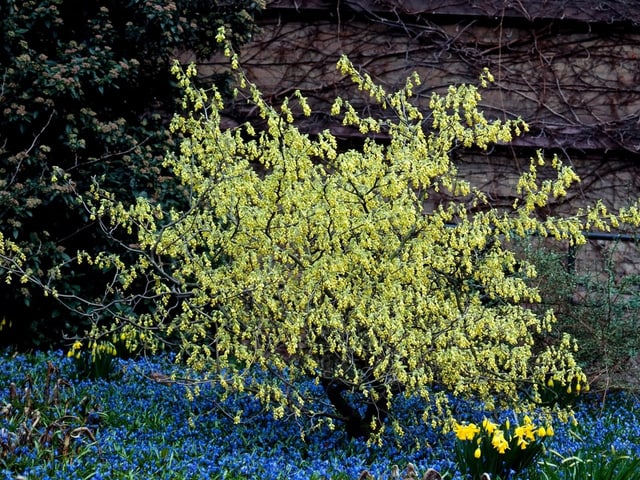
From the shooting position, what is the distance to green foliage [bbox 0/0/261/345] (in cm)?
652

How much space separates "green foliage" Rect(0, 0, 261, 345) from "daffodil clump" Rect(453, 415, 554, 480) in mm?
3297

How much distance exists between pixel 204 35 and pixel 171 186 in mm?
1292

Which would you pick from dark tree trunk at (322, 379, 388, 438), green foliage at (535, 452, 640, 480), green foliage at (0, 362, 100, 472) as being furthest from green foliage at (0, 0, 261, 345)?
green foliage at (535, 452, 640, 480)

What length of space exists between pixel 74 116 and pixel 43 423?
8.63 feet

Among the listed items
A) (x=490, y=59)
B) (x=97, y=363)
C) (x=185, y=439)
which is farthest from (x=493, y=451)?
(x=490, y=59)

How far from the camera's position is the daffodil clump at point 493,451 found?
4113mm

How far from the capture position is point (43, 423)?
4949mm

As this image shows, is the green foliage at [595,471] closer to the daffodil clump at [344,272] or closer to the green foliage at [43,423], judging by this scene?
the daffodil clump at [344,272]

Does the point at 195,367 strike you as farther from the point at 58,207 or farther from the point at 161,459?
the point at 58,207

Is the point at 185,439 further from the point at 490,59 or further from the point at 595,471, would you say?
the point at 490,59

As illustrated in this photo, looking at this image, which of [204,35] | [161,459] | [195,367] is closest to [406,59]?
[204,35]

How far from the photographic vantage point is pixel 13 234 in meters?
6.42

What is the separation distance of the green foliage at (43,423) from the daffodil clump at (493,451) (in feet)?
5.68

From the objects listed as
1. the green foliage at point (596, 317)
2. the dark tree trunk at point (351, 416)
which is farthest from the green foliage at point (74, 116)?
the green foliage at point (596, 317)
